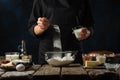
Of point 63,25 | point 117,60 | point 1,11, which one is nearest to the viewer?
point 117,60

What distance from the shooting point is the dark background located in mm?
6203

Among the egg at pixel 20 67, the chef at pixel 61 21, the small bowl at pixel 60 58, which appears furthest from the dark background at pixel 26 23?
the egg at pixel 20 67

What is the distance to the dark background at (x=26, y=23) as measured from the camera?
6.20m

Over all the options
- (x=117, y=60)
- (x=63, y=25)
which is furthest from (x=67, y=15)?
(x=117, y=60)

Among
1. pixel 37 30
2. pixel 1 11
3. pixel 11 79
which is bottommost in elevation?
pixel 11 79

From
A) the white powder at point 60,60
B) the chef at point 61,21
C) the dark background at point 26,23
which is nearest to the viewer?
the white powder at point 60,60

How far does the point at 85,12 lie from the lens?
3613mm

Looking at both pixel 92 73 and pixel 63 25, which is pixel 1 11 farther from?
pixel 92 73

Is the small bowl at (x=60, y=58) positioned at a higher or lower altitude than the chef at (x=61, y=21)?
lower

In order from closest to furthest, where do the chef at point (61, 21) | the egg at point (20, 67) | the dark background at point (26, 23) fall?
the egg at point (20, 67), the chef at point (61, 21), the dark background at point (26, 23)

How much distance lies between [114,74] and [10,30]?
169 inches

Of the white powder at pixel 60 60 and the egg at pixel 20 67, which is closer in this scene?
the egg at pixel 20 67

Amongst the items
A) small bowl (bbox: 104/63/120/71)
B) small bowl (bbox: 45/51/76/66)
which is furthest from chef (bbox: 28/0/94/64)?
small bowl (bbox: 104/63/120/71)

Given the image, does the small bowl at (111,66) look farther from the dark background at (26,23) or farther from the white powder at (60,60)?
the dark background at (26,23)
